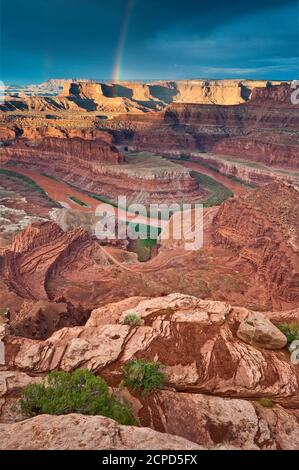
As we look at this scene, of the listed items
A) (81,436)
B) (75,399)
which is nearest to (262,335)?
(75,399)

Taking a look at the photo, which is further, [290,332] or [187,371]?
[290,332]

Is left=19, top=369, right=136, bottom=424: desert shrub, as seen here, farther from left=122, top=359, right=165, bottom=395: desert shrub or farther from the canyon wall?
the canyon wall

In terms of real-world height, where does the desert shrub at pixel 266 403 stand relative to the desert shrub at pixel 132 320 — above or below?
below

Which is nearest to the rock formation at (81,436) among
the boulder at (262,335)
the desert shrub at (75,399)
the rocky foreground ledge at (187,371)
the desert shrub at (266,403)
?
the rocky foreground ledge at (187,371)

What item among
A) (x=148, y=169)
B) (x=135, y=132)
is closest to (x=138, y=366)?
(x=148, y=169)

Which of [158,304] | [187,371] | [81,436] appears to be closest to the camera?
[81,436]

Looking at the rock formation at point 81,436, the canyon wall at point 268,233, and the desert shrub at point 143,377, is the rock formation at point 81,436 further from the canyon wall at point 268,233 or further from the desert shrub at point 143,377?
the canyon wall at point 268,233

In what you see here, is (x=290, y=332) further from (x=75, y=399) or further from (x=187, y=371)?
(x=75, y=399)

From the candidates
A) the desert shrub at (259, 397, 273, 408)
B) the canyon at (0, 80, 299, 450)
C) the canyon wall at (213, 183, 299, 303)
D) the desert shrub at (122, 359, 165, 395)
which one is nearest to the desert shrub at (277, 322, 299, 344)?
the canyon at (0, 80, 299, 450)
